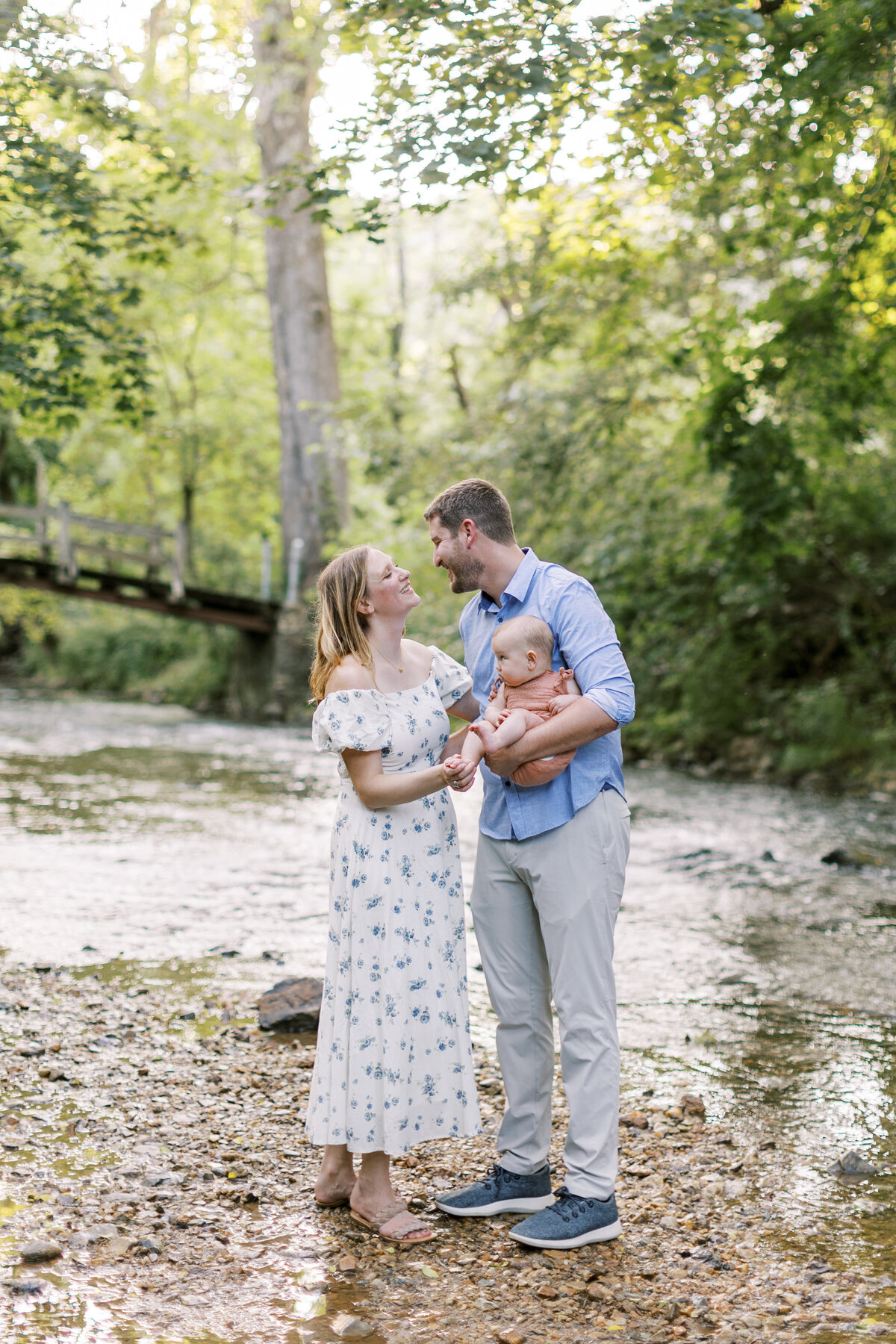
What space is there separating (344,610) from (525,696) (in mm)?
623

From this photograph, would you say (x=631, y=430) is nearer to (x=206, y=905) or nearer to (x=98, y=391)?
(x=98, y=391)

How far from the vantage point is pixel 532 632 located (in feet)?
11.5

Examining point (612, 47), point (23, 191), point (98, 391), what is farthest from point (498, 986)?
point (98, 391)

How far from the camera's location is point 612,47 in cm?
595

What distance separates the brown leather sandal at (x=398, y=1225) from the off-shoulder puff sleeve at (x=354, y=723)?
1.37 meters

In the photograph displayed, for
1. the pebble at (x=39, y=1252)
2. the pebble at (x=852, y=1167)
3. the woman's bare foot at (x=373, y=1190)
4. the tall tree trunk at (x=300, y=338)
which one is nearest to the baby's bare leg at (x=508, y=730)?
the woman's bare foot at (x=373, y=1190)

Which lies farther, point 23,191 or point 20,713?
point 20,713

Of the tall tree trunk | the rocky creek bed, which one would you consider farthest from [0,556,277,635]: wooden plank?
the rocky creek bed

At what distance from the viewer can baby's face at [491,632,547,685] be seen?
139 inches

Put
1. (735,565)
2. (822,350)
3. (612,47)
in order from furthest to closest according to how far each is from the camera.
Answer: (735,565), (822,350), (612,47)

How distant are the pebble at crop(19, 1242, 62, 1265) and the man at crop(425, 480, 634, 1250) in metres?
1.13

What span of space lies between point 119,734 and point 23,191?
549 inches

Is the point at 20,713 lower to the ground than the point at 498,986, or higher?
lower

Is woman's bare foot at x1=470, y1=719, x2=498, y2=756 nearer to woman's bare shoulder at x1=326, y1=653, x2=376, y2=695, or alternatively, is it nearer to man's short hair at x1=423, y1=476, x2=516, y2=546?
woman's bare shoulder at x1=326, y1=653, x2=376, y2=695
